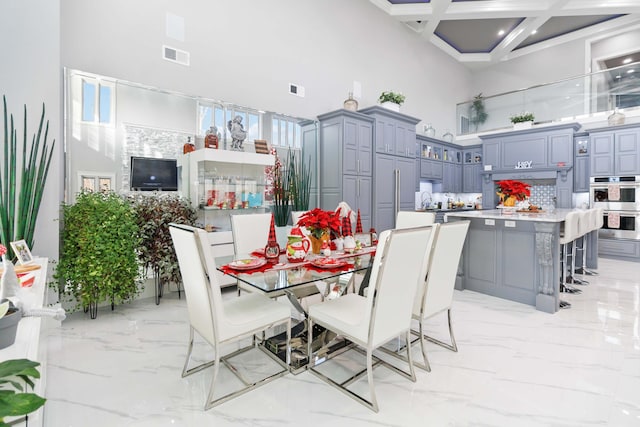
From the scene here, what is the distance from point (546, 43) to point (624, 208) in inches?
186

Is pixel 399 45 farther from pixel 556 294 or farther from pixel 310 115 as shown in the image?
pixel 556 294

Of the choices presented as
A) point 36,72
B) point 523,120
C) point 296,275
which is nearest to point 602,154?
point 523,120

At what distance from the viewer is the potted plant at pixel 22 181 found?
2.43 meters

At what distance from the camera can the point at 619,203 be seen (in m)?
5.97

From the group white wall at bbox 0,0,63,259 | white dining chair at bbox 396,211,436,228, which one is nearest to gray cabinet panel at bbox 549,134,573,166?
white dining chair at bbox 396,211,436,228

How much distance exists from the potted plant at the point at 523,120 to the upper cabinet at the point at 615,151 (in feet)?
4.11

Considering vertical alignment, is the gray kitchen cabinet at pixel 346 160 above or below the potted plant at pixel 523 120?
below

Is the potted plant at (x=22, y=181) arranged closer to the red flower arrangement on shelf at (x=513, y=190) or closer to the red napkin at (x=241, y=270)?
the red napkin at (x=241, y=270)

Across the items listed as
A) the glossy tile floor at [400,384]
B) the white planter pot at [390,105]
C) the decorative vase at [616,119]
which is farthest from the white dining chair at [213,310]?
the decorative vase at [616,119]

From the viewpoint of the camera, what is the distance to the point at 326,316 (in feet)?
6.66

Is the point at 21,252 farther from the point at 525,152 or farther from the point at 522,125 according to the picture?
the point at 522,125

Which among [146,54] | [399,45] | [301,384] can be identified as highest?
[399,45]

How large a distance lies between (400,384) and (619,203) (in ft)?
21.5

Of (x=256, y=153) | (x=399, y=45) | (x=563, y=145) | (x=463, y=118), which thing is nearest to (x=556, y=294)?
(x=256, y=153)
